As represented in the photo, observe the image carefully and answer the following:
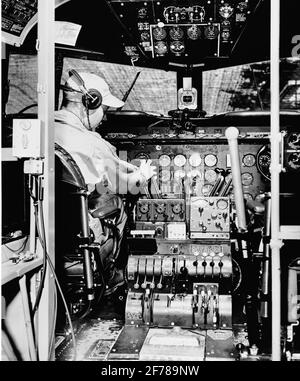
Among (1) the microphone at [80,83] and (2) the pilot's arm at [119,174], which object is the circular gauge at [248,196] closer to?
(2) the pilot's arm at [119,174]

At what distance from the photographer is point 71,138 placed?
11.5 feet

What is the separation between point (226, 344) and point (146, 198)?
5.54 feet

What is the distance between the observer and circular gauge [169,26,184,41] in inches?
142

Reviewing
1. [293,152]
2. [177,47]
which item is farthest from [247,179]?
[293,152]

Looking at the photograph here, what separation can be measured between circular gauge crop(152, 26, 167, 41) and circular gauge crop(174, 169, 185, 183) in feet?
4.43

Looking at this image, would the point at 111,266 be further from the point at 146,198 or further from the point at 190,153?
the point at 190,153

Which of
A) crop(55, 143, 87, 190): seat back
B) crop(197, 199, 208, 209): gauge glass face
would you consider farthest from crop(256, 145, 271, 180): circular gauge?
crop(55, 143, 87, 190): seat back

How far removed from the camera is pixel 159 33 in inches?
145

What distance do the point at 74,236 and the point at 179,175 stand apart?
1625 mm

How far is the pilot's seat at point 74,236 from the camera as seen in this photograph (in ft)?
9.46

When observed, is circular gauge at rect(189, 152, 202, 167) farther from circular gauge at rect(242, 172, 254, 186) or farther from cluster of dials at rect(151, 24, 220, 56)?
cluster of dials at rect(151, 24, 220, 56)

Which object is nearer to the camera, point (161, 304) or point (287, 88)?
point (161, 304)

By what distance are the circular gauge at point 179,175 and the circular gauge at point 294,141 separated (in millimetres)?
1915

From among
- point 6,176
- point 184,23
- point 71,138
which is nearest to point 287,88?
point 184,23
